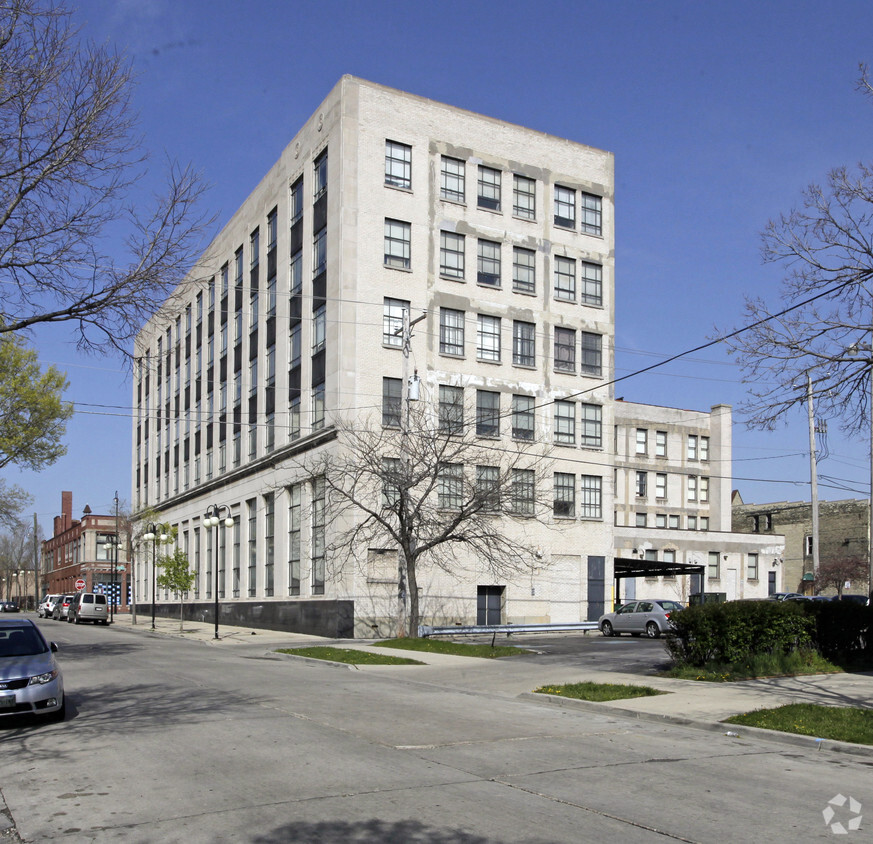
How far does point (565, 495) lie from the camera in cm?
4609

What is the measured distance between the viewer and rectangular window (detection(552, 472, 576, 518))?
4575 cm

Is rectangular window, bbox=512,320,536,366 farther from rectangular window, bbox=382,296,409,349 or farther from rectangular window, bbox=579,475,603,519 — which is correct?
rectangular window, bbox=579,475,603,519

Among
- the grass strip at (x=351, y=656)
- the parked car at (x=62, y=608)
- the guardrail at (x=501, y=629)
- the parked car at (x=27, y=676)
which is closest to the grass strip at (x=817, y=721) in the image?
the parked car at (x=27, y=676)

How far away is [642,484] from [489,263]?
25.8 m

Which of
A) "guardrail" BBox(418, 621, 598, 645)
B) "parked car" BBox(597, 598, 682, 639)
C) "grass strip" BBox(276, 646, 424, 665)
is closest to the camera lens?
"grass strip" BBox(276, 646, 424, 665)

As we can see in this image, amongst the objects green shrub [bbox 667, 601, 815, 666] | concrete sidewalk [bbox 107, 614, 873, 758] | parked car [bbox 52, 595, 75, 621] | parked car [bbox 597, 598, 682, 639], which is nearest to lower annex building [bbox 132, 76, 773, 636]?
parked car [bbox 597, 598, 682, 639]

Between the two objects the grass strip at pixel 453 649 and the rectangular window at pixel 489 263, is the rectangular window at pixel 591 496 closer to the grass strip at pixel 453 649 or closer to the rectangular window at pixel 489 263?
the rectangular window at pixel 489 263

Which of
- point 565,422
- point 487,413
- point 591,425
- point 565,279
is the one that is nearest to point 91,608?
point 487,413

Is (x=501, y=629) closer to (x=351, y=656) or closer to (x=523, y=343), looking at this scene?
(x=351, y=656)

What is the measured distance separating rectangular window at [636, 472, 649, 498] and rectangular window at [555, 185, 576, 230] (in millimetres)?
22711

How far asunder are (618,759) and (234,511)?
1703 inches

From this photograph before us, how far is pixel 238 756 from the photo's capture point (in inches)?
431

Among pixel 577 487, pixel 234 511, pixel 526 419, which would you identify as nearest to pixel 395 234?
pixel 526 419

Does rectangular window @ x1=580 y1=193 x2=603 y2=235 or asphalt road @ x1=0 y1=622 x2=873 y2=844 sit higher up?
rectangular window @ x1=580 y1=193 x2=603 y2=235
